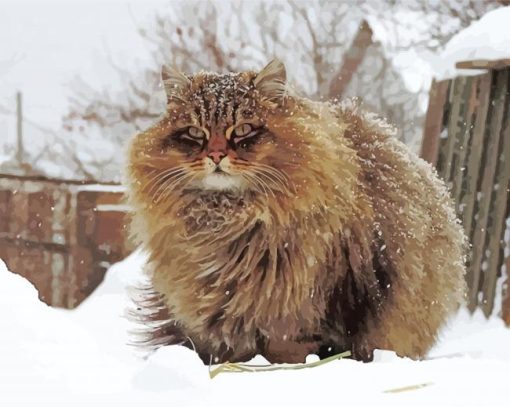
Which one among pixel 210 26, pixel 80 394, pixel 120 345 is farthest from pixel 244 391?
pixel 210 26

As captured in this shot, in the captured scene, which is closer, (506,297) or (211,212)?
(211,212)

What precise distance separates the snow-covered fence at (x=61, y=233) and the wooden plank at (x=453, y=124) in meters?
2.22

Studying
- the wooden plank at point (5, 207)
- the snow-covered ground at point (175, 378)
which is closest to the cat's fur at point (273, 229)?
the snow-covered ground at point (175, 378)

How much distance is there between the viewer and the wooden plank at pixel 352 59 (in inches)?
275

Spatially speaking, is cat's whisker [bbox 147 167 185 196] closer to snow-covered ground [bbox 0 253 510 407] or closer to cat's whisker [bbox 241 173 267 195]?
cat's whisker [bbox 241 173 267 195]

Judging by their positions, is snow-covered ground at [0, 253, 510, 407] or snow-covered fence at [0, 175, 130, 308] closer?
snow-covered ground at [0, 253, 510, 407]

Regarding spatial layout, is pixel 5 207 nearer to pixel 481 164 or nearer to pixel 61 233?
pixel 61 233

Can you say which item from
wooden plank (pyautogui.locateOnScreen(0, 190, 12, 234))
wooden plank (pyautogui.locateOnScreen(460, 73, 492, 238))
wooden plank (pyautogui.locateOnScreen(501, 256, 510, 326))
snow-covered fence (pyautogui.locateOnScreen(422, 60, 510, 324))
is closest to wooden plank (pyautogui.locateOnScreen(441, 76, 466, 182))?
snow-covered fence (pyautogui.locateOnScreen(422, 60, 510, 324))

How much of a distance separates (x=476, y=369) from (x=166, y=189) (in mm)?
1097

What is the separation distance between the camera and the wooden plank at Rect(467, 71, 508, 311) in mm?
3141

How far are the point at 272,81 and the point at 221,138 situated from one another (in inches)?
9.5

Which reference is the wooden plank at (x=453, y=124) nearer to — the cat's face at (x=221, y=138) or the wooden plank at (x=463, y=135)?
the wooden plank at (x=463, y=135)

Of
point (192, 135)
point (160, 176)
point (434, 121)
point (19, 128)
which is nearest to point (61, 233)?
point (434, 121)

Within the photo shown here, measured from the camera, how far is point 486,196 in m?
3.15
